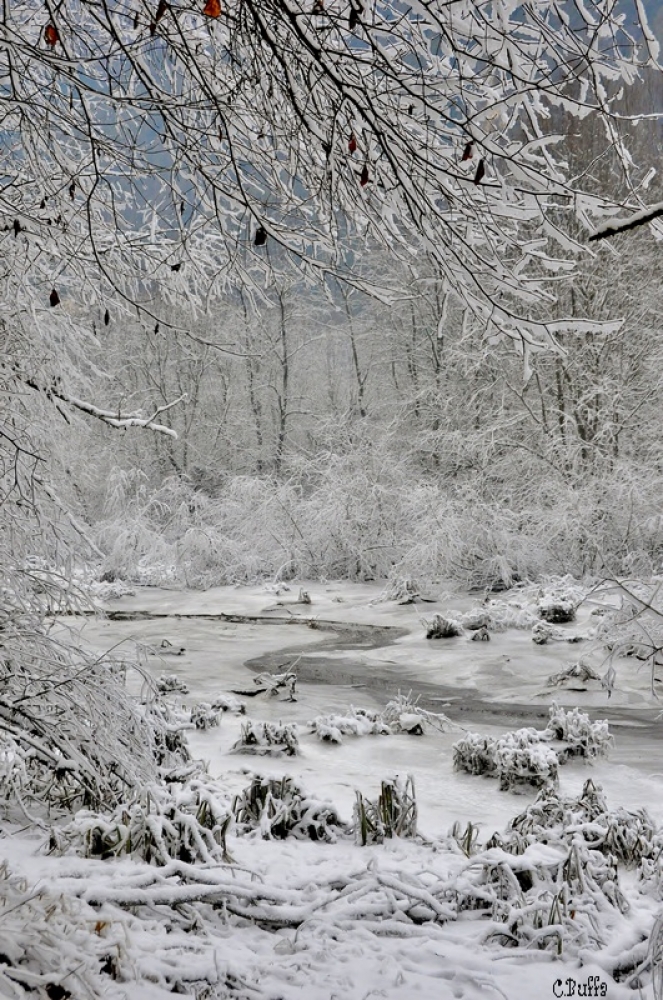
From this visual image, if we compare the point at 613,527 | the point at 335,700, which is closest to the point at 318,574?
the point at 613,527

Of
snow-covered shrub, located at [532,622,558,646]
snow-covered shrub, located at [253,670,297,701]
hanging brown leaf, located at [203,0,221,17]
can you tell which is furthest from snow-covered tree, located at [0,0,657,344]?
snow-covered shrub, located at [532,622,558,646]

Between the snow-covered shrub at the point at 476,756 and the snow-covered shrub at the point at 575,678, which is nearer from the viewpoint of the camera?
the snow-covered shrub at the point at 476,756

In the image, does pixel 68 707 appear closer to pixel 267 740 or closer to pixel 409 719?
pixel 267 740

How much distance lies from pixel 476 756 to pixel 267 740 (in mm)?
1614

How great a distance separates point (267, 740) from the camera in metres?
6.09

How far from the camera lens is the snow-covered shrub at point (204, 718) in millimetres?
6660

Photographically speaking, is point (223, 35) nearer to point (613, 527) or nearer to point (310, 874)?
point (310, 874)

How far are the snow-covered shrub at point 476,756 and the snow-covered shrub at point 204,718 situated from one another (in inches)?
84.9

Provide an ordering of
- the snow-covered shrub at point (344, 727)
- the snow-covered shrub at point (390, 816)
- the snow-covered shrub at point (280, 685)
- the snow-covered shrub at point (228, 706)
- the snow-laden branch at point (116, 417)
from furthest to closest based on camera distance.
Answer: the snow-covered shrub at point (280, 685) < the snow-covered shrub at point (228, 706) < the snow-covered shrub at point (344, 727) < the snow-covered shrub at point (390, 816) < the snow-laden branch at point (116, 417)

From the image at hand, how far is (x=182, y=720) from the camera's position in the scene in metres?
6.18

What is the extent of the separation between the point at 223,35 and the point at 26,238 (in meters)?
1.17

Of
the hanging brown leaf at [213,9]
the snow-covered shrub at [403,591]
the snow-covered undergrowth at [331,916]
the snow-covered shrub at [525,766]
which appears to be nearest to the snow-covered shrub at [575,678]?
the snow-covered shrub at [525,766]

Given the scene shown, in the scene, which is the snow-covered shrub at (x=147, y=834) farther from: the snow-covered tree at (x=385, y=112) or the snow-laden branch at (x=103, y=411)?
the snow-covered tree at (x=385, y=112)

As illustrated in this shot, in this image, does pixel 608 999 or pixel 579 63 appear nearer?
pixel 579 63
